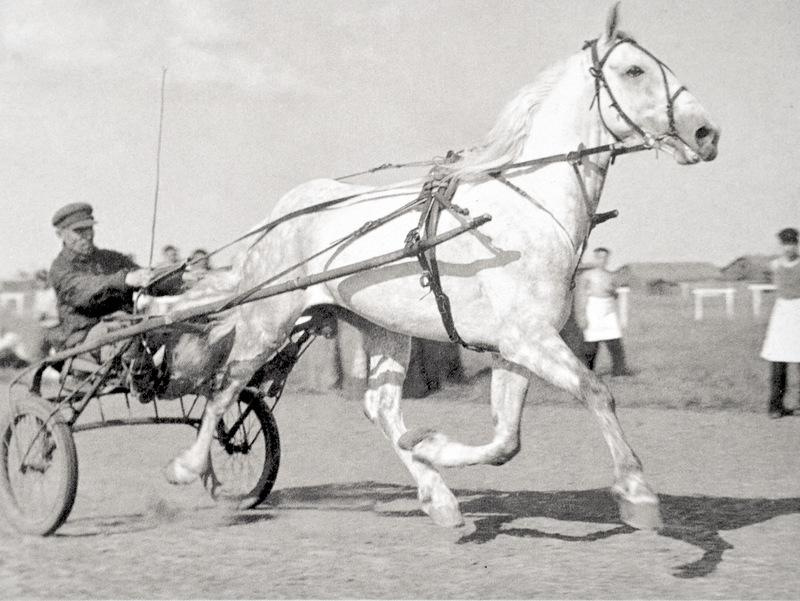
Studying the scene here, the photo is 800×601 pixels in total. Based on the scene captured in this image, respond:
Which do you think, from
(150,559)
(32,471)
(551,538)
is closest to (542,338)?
(551,538)

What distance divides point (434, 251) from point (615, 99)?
0.96 meters

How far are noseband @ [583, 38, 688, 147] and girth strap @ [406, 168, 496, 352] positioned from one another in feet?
2.30

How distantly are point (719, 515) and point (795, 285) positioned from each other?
3969 mm

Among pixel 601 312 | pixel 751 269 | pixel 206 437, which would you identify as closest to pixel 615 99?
pixel 206 437

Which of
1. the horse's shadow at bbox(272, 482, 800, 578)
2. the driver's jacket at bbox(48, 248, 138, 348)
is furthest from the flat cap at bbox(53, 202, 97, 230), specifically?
the horse's shadow at bbox(272, 482, 800, 578)

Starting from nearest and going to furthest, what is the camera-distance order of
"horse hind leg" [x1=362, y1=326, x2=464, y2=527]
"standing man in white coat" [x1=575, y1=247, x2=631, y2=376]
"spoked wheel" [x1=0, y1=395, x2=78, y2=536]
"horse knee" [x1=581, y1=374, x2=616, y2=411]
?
"horse knee" [x1=581, y1=374, x2=616, y2=411] → "spoked wheel" [x1=0, y1=395, x2=78, y2=536] → "horse hind leg" [x1=362, y1=326, x2=464, y2=527] → "standing man in white coat" [x1=575, y1=247, x2=631, y2=376]

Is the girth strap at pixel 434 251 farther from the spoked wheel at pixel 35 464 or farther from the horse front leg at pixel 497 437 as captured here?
the spoked wheel at pixel 35 464

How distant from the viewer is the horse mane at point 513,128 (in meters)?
4.96

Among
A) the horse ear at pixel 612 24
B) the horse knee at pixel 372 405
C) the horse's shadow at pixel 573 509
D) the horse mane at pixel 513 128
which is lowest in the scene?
the horse's shadow at pixel 573 509

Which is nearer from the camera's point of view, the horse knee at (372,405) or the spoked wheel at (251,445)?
the horse knee at (372,405)

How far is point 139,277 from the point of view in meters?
5.33

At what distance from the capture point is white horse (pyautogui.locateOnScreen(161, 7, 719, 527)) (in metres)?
4.52

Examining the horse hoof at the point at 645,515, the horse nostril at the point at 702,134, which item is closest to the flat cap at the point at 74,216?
the horse nostril at the point at 702,134

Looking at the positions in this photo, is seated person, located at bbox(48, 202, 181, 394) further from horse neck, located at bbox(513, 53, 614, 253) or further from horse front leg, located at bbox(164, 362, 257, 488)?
horse neck, located at bbox(513, 53, 614, 253)
